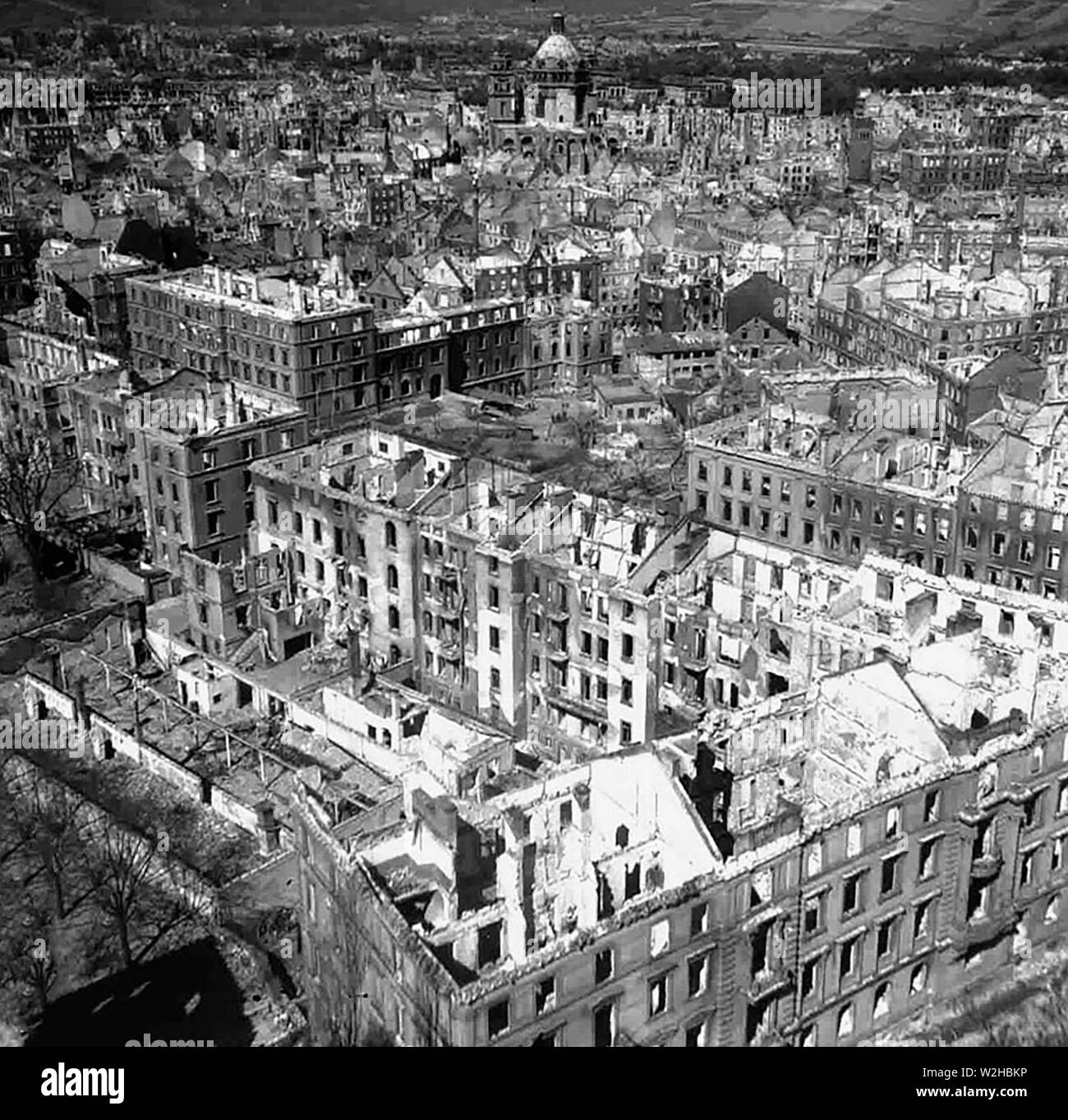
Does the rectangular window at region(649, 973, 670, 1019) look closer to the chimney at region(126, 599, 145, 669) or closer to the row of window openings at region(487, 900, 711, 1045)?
the row of window openings at region(487, 900, 711, 1045)

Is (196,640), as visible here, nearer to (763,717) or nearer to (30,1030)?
(30,1030)

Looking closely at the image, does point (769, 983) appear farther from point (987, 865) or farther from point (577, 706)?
point (577, 706)

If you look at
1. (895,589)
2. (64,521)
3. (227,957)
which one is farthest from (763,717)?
(64,521)

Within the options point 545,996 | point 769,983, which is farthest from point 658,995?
point 545,996

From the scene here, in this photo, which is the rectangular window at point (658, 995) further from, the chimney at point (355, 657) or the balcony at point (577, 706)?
the chimney at point (355, 657)

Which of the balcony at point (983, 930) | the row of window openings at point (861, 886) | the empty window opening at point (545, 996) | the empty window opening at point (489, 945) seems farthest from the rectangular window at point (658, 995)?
the balcony at point (983, 930)
